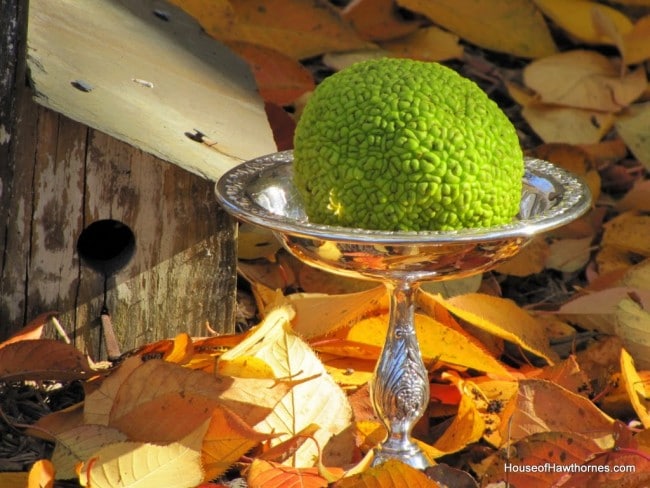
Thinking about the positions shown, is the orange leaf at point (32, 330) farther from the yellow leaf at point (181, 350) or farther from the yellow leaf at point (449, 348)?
the yellow leaf at point (449, 348)

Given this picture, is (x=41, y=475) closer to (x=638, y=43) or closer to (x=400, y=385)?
(x=400, y=385)

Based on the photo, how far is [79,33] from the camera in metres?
2.11

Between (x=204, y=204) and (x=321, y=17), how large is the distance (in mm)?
1283

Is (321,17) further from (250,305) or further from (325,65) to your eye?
(250,305)

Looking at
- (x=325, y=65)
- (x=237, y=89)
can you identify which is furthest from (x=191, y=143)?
(x=325, y=65)

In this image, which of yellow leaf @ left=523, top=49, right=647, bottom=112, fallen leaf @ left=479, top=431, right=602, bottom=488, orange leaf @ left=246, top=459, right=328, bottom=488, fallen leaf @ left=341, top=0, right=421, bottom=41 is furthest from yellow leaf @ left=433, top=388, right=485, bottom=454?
fallen leaf @ left=341, top=0, right=421, bottom=41

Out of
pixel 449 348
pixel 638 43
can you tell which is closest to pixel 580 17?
pixel 638 43

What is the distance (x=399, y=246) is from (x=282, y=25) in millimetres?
1695

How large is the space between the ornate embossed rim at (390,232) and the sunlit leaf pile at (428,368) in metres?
0.25

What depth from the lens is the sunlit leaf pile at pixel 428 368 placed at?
154 cm

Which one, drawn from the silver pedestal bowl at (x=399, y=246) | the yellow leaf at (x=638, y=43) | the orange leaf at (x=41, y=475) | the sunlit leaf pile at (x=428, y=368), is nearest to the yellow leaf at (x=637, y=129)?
the sunlit leaf pile at (x=428, y=368)

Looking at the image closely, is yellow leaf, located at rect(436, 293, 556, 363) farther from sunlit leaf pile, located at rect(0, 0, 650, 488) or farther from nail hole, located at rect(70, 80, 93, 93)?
nail hole, located at rect(70, 80, 93, 93)

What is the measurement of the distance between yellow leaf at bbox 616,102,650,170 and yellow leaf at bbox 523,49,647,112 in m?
0.03

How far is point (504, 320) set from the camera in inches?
78.1
